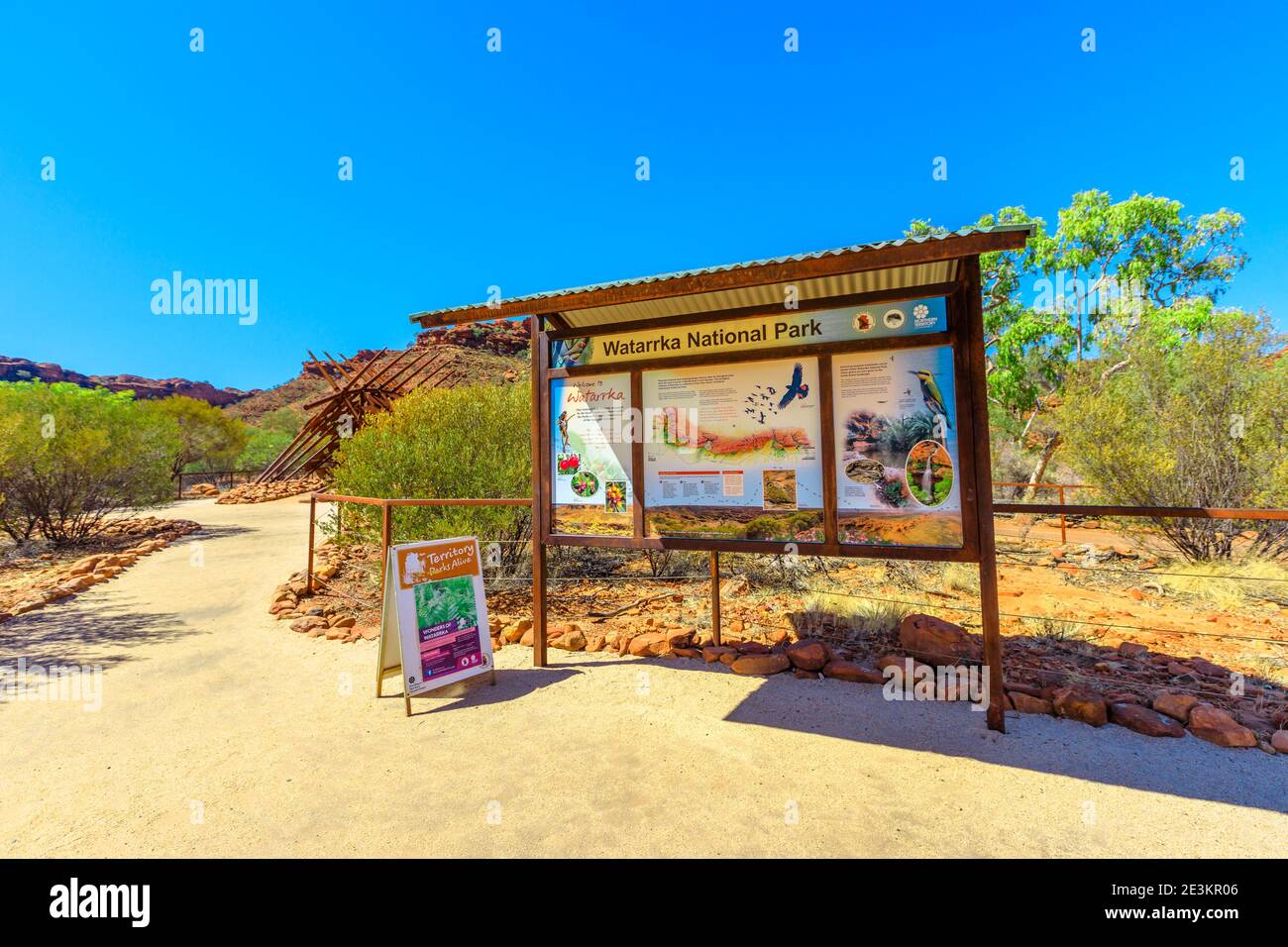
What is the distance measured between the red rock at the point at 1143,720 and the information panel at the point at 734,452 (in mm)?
2090

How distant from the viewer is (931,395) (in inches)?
151

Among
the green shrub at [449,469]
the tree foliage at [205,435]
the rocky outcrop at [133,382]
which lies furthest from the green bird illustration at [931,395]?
the rocky outcrop at [133,382]

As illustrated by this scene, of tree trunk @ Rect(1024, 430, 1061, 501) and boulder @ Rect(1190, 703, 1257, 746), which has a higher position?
tree trunk @ Rect(1024, 430, 1061, 501)

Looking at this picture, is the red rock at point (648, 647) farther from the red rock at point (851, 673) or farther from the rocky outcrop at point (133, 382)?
the rocky outcrop at point (133, 382)

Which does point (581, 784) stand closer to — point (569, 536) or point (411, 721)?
point (411, 721)

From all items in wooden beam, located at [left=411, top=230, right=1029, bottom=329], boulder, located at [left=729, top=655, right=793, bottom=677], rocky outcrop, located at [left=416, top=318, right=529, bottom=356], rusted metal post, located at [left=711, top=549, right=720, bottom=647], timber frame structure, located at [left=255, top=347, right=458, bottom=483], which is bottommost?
boulder, located at [left=729, top=655, right=793, bottom=677]

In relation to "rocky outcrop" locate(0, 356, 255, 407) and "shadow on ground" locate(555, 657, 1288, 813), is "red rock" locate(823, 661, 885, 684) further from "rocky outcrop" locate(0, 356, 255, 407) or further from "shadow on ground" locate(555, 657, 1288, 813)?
"rocky outcrop" locate(0, 356, 255, 407)

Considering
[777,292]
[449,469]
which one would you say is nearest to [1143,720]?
[777,292]

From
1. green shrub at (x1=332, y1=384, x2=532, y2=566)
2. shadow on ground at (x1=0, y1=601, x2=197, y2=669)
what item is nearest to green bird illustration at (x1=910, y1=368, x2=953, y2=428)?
green shrub at (x1=332, y1=384, x2=532, y2=566)

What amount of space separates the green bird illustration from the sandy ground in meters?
2.01

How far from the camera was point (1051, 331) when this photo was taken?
17.6 metres

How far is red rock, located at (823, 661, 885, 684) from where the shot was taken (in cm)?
439

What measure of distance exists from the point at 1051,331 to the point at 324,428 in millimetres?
26641

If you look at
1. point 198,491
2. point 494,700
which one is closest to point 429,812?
point 494,700
